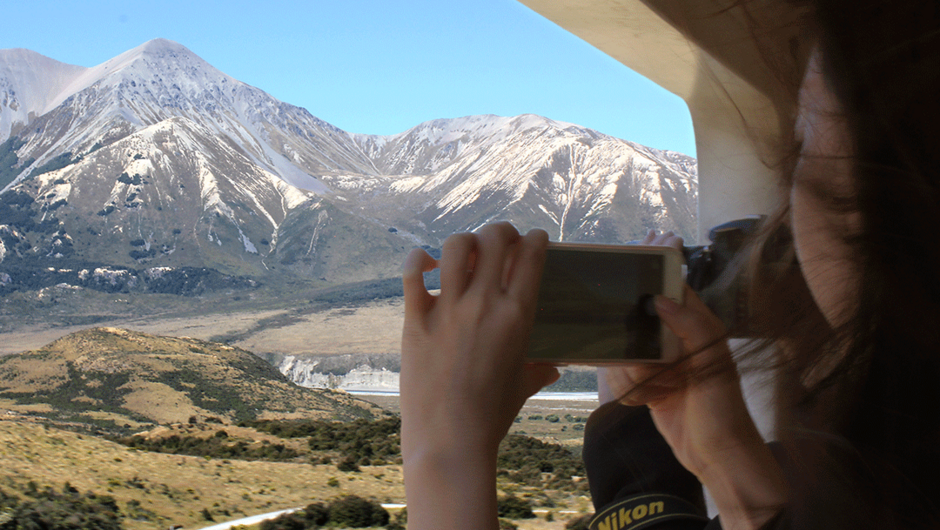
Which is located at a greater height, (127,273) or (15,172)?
(15,172)

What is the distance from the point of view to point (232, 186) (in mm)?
84125

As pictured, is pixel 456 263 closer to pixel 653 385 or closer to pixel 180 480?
pixel 653 385

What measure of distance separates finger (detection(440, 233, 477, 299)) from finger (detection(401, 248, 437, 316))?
0.01m

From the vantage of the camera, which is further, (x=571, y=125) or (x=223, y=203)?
(x=571, y=125)

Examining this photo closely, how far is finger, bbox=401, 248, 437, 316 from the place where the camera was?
1.47 ft

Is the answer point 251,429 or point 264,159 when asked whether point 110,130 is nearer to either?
point 264,159

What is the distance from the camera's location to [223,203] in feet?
260

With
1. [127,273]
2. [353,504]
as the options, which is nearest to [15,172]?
[127,273]

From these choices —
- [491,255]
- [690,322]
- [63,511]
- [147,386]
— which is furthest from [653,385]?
[147,386]

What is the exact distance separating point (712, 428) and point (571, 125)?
357ft

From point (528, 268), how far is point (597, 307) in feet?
0.24

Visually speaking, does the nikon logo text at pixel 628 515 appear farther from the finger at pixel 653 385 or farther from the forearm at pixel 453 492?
the forearm at pixel 453 492

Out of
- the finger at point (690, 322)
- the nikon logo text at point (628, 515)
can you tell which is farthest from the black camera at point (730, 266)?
the nikon logo text at point (628, 515)

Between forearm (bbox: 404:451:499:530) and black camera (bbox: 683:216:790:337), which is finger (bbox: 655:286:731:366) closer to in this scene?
black camera (bbox: 683:216:790:337)
